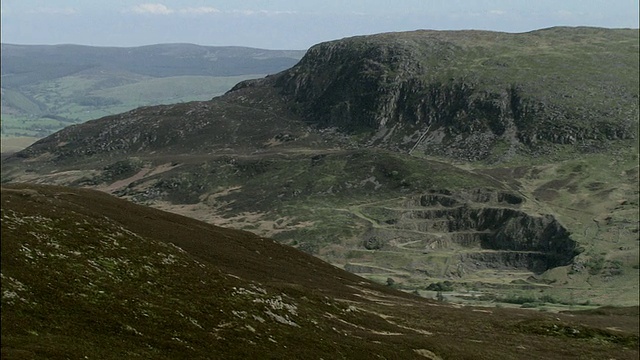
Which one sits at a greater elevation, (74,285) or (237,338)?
(74,285)

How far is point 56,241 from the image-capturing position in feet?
173

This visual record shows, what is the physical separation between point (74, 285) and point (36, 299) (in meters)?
4.69

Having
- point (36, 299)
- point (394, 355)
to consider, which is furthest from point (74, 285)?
point (394, 355)

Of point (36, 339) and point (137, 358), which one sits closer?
point (36, 339)

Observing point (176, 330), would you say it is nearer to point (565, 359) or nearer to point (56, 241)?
point (56, 241)

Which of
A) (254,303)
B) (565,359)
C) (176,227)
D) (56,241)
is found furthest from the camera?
(176,227)

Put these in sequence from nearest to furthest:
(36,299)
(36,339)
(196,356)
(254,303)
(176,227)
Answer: (36,339) < (36,299) < (196,356) < (254,303) < (176,227)

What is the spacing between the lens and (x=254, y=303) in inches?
2566

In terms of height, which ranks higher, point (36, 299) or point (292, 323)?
point (36, 299)

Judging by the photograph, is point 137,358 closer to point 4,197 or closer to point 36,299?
point 36,299

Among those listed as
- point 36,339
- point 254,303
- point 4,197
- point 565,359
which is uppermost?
point 4,197

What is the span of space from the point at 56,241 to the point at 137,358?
49.9 ft

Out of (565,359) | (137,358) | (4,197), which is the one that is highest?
(4,197)

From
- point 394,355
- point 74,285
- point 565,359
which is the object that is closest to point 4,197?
point 74,285
